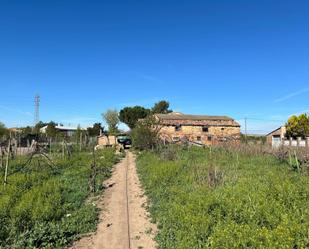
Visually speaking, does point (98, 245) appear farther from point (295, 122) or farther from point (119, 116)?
point (119, 116)

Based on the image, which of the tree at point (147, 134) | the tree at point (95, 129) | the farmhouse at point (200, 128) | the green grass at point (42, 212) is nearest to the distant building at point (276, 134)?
the farmhouse at point (200, 128)

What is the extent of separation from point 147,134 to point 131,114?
140 ft

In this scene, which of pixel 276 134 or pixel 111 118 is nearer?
pixel 276 134

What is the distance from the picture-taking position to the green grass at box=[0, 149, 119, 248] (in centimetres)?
729

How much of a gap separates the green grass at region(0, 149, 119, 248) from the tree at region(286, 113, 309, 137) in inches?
1694

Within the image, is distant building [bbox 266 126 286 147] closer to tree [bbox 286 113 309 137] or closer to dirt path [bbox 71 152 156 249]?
tree [bbox 286 113 309 137]

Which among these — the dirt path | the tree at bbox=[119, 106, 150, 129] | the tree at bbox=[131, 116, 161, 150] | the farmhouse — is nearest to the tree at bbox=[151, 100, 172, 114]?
the tree at bbox=[119, 106, 150, 129]

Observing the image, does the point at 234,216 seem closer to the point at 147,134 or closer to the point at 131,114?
the point at 147,134

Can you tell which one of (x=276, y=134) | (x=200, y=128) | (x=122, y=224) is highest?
(x=200, y=128)

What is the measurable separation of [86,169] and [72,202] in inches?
257

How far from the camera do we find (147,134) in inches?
1227

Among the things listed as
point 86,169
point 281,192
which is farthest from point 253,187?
point 86,169

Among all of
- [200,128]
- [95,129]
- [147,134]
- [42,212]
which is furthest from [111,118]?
[42,212]

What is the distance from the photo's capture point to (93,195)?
12.2 m
